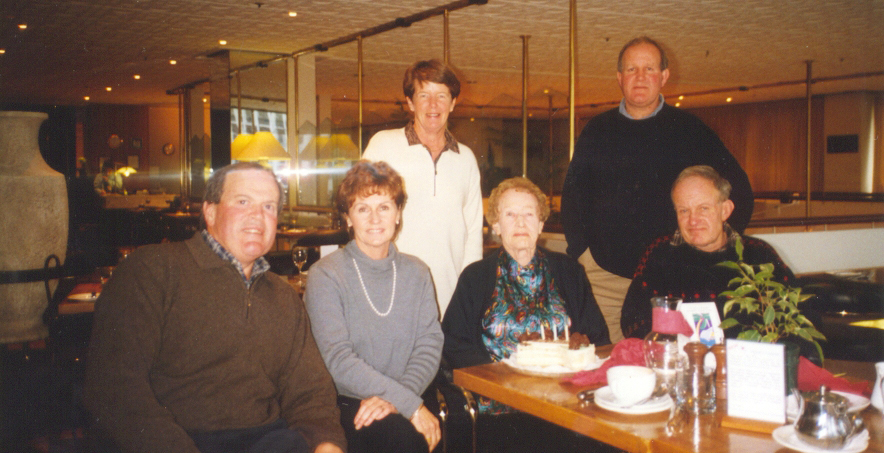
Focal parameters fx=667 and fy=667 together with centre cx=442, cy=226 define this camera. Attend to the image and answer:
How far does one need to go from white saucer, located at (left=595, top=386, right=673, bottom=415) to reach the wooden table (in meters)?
0.01

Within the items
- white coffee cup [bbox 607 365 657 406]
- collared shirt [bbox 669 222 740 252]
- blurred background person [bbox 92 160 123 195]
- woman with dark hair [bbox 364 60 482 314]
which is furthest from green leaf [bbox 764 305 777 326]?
blurred background person [bbox 92 160 123 195]

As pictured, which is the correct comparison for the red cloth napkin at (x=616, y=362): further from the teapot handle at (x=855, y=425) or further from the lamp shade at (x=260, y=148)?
the lamp shade at (x=260, y=148)

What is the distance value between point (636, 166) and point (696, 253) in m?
0.79

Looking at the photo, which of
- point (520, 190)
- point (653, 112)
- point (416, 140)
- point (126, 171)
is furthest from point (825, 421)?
point (126, 171)

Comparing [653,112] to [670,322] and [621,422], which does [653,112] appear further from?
[621,422]

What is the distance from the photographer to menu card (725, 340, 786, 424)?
5.05 ft

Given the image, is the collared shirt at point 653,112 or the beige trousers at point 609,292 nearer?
the collared shirt at point 653,112

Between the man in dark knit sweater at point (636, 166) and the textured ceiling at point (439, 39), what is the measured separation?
10.8 ft

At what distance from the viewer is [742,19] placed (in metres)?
6.93

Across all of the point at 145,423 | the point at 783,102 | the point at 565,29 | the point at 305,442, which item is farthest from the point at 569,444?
the point at 783,102

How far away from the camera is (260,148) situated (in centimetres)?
803

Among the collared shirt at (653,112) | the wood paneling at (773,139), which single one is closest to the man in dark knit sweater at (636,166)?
the collared shirt at (653,112)

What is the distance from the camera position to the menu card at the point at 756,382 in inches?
60.6

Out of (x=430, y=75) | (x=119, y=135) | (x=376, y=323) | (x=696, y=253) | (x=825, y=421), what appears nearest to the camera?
(x=825, y=421)
